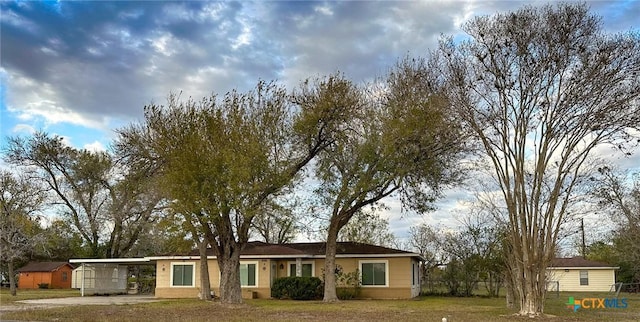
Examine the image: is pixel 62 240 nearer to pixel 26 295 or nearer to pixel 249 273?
pixel 26 295

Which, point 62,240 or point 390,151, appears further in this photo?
point 62,240

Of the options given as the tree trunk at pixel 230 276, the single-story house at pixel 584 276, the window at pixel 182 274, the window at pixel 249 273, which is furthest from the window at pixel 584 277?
the tree trunk at pixel 230 276

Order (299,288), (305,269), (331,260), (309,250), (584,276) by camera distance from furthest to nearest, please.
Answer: (584,276) < (309,250) < (305,269) < (299,288) < (331,260)

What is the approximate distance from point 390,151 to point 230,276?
328 inches

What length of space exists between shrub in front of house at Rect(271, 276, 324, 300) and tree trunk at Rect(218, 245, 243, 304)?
494 cm

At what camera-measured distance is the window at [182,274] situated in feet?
106

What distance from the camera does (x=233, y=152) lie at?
74.2 feet

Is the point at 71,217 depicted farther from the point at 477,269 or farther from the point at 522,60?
the point at 522,60

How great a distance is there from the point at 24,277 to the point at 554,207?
144ft

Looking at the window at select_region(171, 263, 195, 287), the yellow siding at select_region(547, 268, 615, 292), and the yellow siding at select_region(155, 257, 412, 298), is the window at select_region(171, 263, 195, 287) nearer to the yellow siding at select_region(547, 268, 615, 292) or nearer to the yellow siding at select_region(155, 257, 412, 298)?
the yellow siding at select_region(155, 257, 412, 298)

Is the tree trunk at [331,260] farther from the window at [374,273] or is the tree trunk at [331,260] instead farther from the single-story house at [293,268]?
the window at [374,273]

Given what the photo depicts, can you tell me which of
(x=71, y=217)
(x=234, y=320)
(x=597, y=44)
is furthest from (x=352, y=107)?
(x=71, y=217)

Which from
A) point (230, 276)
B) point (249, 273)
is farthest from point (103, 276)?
point (230, 276)

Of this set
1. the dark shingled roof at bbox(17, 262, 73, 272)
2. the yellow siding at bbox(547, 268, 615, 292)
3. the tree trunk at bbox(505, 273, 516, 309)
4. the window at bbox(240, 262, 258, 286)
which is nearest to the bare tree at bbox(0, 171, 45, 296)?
the dark shingled roof at bbox(17, 262, 73, 272)
